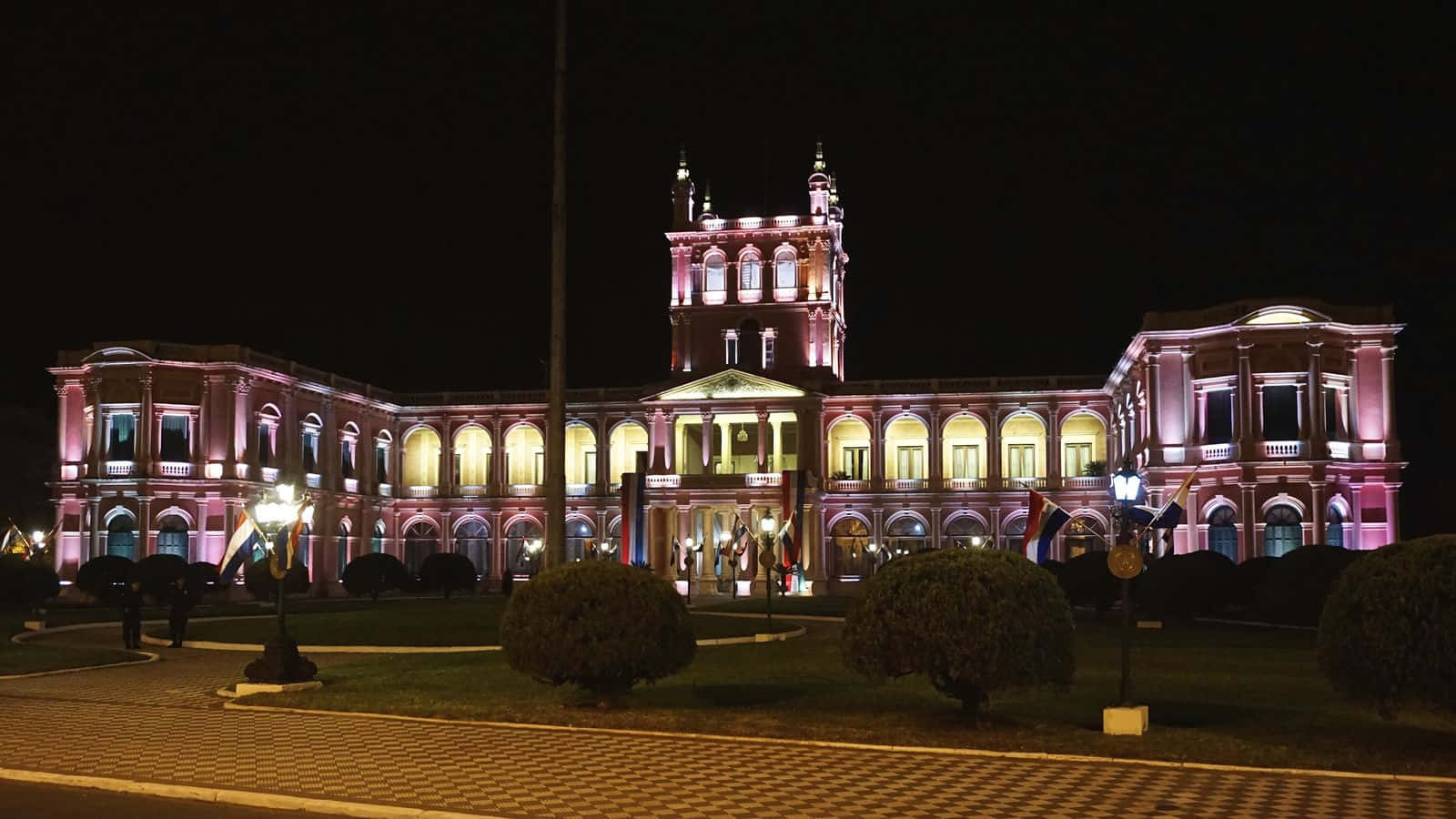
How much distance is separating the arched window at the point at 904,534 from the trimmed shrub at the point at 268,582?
28855 millimetres

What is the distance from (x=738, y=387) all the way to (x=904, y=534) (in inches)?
456

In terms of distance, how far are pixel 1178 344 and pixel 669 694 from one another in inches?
1597

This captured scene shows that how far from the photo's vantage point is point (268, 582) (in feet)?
170

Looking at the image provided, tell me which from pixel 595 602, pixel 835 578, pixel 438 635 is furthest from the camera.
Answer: pixel 835 578

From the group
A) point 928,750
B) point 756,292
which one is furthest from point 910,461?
point 928,750

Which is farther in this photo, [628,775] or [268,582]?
[268,582]

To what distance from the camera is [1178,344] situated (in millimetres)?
56219

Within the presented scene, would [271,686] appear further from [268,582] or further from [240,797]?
[268,582]

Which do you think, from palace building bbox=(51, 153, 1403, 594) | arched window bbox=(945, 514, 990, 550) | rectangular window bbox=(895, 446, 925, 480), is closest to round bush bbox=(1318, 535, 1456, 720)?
Answer: palace building bbox=(51, 153, 1403, 594)

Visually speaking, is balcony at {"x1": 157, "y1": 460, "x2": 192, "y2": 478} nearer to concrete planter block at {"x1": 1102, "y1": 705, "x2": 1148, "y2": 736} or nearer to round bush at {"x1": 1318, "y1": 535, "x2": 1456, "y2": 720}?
concrete planter block at {"x1": 1102, "y1": 705, "x2": 1148, "y2": 736}

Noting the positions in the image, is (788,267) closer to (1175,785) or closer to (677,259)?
(677,259)

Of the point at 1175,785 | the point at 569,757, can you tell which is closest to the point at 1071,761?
the point at 1175,785

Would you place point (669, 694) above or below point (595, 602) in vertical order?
below

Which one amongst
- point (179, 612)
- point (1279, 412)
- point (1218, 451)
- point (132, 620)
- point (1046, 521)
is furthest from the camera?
point (1218, 451)
